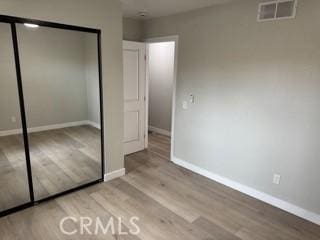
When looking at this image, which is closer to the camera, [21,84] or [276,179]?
[21,84]

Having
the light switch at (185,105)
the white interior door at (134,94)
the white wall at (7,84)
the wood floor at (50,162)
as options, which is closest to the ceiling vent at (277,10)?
the light switch at (185,105)

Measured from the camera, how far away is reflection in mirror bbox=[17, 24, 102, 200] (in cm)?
241

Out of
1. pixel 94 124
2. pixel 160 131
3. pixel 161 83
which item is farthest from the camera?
pixel 160 131

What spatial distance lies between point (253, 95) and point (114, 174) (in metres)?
2.22

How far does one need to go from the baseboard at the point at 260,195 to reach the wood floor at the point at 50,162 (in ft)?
5.07

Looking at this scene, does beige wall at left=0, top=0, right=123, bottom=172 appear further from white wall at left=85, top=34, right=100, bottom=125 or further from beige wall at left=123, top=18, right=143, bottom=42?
beige wall at left=123, top=18, right=143, bottom=42

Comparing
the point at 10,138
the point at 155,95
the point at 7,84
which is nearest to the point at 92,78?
the point at 7,84

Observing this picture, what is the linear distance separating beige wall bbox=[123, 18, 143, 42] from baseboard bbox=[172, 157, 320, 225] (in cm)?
235

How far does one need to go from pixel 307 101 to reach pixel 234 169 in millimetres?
1264

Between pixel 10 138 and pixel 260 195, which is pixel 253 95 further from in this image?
pixel 10 138

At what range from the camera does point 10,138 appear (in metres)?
2.38

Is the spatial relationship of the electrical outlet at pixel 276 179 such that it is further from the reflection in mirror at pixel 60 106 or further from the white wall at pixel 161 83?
the white wall at pixel 161 83

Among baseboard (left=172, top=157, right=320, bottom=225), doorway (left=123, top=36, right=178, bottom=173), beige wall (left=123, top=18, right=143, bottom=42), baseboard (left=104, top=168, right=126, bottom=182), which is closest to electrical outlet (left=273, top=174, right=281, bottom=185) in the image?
baseboard (left=172, top=157, right=320, bottom=225)

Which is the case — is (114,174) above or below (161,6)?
below
